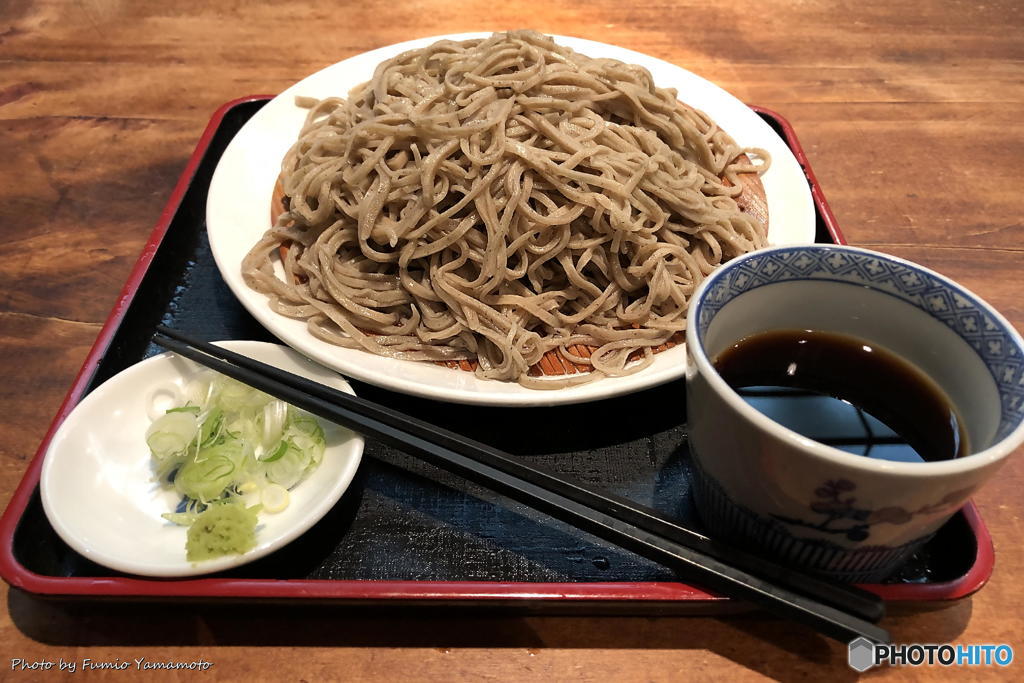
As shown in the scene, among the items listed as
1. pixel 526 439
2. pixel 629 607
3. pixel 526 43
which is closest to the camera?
pixel 629 607

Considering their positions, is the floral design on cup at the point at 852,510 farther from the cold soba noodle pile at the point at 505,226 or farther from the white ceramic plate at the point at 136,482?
the white ceramic plate at the point at 136,482

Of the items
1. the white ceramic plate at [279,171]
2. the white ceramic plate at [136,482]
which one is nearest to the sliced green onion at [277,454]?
the white ceramic plate at [136,482]

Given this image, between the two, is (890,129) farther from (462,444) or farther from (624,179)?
(462,444)

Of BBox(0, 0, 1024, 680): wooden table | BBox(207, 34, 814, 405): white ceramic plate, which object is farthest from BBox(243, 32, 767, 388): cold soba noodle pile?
BBox(0, 0, 1024, 680): wooden table

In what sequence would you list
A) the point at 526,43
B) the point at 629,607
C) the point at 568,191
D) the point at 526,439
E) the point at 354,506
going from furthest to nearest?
the point at 526,43 → the point at 568,191 → the point at 526,439 → the point at 354,506 → the point at 629,607

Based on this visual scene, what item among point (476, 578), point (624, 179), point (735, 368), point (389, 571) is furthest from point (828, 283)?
point (389, 571)

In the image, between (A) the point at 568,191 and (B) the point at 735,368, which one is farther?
(A) the point at 568,191

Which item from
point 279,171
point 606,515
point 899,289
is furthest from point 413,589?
point 279,171

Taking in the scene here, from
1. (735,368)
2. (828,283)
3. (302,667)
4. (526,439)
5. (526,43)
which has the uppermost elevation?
(526,43)
